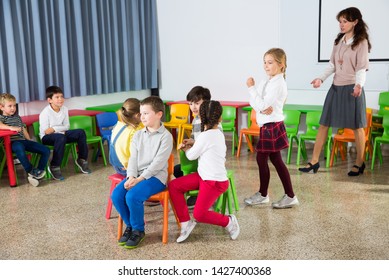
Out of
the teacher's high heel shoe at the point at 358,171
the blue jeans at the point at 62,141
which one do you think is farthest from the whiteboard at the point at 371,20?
the blue jeans at the point at 62,141

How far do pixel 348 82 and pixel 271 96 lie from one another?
147 centimetres

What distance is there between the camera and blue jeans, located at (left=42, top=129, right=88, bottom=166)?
4934 millimetres

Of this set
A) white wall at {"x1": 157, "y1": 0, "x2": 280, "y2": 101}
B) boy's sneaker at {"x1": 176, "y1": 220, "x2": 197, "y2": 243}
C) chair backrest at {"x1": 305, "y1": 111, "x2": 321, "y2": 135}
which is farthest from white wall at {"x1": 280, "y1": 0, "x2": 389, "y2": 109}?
boy's sneaker at {"x1": 176, "y1": 220, "x2": 197, "y2": 243}

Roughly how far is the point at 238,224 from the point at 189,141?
0.71 meters

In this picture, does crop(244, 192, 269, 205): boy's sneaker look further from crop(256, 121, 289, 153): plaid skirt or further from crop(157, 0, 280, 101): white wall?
crop(157, 0, 280, 101): white wall

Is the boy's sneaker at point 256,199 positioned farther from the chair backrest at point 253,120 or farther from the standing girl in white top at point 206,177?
the chair backrest at point 253,120

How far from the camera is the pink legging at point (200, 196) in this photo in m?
3.11

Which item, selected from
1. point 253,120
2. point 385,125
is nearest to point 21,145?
point 253,120

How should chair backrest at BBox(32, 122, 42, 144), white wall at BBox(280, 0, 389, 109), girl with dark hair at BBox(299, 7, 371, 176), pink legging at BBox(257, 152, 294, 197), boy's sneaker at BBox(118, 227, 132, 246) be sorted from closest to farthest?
1. boy's sneaker at BBox(118, 227, 132, 246)
2. pink legging at BBox(257, 152, 294, 197)
3. girl with dark hair at BBox(299, 7, 371, 176)
4. chair backrest at BBox(32, 122, 42, 144)
5. white wall at BBox(280, 0, 389, 109)

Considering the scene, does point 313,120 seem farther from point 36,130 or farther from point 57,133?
point 36,130

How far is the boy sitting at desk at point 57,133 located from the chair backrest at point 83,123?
256 millimetres

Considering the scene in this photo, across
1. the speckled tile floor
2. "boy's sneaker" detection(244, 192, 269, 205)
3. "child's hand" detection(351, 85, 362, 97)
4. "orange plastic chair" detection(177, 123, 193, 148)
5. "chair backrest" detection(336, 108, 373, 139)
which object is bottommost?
the speckled tile floor

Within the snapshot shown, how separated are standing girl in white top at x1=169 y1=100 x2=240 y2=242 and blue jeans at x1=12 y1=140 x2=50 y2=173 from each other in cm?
214

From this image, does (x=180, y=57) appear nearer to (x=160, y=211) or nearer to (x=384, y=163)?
(x=384, y=163)
